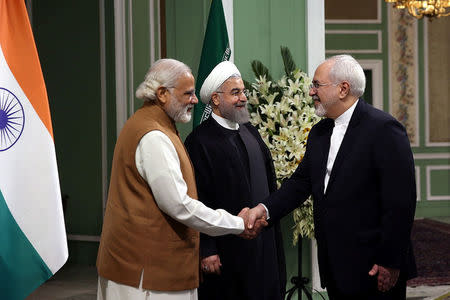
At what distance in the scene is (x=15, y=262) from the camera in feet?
9.23

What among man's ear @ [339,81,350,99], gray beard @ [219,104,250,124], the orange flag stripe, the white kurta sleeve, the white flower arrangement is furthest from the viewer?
the white flower arrangement

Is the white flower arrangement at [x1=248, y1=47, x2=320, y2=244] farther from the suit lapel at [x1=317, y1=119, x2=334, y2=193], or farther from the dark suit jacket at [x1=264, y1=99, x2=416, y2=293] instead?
the dark suit jacket at [x1=264, y1=99, x2=416, y2=293]

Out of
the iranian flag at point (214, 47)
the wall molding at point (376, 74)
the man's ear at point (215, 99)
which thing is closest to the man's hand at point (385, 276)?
the man's ear at point (215, 99)

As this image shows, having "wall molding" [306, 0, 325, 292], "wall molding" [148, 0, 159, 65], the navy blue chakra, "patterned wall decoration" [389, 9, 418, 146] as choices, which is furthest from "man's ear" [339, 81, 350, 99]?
"patterned wall decoration" [389, 9, 418, 146]

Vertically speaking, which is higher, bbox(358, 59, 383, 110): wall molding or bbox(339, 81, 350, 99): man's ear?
bbox(358, 59, 383, 110): wall molding

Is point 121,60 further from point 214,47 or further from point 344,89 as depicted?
point 344,89

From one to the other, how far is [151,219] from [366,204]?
34.5 inches

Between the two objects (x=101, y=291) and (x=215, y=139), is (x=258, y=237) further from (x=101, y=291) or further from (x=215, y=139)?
(x=101, y=291)

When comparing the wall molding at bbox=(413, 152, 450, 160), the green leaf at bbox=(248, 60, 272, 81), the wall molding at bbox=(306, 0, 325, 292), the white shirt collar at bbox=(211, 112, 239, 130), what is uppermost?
the wall molding at bbox=(306, 0, 325, 292)

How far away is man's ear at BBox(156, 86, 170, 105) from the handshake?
775mm

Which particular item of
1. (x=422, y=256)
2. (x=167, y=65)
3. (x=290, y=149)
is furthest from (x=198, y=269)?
(x=422, y=256)

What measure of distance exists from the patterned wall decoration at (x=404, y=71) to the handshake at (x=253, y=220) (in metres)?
7.34

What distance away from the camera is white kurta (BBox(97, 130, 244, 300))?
2609mm

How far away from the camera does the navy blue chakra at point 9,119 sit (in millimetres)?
2781
